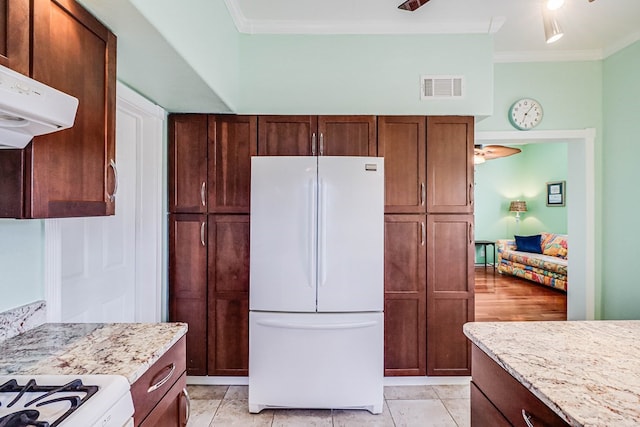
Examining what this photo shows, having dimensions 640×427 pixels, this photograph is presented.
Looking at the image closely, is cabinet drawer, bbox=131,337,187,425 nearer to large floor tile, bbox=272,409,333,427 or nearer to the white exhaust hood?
the white exhaust hood

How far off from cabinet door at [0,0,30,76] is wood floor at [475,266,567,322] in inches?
179

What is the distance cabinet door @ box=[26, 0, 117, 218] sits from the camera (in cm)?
104

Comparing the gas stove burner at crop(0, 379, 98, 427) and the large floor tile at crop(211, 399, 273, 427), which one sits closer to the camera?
the gas stove burner at crop(0, 379, 98, 427)

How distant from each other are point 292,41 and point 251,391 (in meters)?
2.59

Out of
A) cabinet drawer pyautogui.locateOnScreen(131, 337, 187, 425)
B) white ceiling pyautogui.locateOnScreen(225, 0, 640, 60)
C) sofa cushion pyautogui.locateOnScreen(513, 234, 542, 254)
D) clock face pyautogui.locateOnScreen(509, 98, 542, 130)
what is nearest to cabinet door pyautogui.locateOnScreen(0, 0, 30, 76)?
cabinet drawer pyautogui.locateOnScreen(131, 337, 187, 425)

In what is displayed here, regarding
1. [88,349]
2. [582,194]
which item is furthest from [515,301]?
[88,349]

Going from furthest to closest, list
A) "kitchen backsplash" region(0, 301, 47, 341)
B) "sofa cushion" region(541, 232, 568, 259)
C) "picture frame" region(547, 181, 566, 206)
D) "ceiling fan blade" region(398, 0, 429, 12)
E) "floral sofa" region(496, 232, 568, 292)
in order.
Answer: "picture frame" region(547, 181, 566, 206), "sofa cushion" region(541, 232, 568, 259), "floral sofa" region(496, 232, 568, 292), "ceiling fan blade" region(398, 0, 429, 12), "kitchen backsplash" region(0, 301, 47, 341)

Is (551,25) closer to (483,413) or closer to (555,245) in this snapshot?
(483,413)

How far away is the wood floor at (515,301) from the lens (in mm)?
4281

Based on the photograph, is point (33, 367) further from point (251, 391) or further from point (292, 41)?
point (292, 41)

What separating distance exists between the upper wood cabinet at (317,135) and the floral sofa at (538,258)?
15.5ft

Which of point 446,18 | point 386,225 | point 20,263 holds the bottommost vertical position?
point 20,263

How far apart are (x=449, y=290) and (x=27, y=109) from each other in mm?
2640

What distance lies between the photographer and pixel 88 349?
1.21 m
